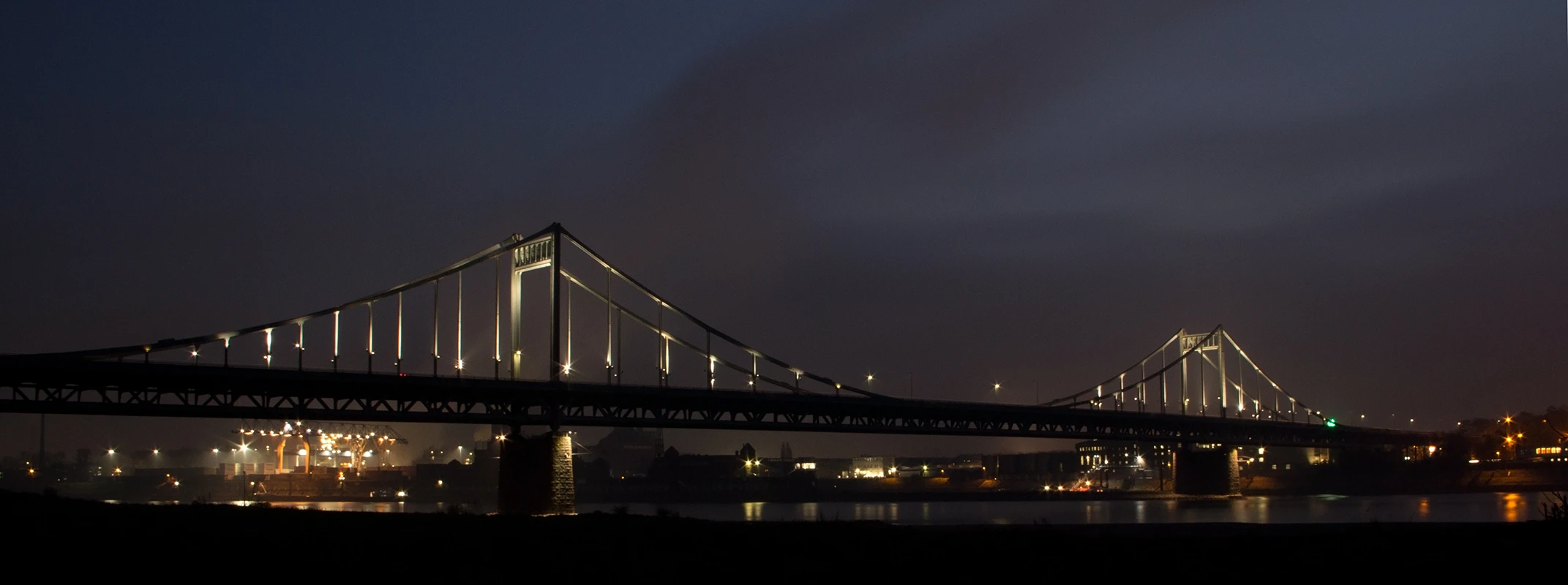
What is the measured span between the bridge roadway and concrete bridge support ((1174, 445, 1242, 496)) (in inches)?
784

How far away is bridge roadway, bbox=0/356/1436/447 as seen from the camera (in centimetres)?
6662

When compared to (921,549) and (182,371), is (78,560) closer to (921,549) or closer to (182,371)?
(921,549)

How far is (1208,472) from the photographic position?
138625 mm

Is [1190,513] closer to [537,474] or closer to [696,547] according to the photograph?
[537,474]

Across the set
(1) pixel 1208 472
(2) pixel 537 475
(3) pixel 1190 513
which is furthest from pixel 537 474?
(1) pixel 1208 472

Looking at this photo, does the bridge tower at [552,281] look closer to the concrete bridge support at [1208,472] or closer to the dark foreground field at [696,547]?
the dark foreground field at [696,547]

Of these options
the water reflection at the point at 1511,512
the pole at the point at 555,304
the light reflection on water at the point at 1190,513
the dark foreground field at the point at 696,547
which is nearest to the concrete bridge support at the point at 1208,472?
the light reflection on water at the point at 1190,513

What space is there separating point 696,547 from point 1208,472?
124m

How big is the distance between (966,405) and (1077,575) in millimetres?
86755

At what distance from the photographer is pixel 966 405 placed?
107 m

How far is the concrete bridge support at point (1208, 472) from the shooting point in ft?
447

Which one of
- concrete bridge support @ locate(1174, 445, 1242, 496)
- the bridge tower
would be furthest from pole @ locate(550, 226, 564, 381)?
concrete bridge support @ locate(1174, 445, 1242, 496)

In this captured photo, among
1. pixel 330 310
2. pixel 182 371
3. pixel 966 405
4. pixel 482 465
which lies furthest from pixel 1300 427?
pixel 182 371

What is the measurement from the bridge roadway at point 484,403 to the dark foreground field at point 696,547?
138 feet
